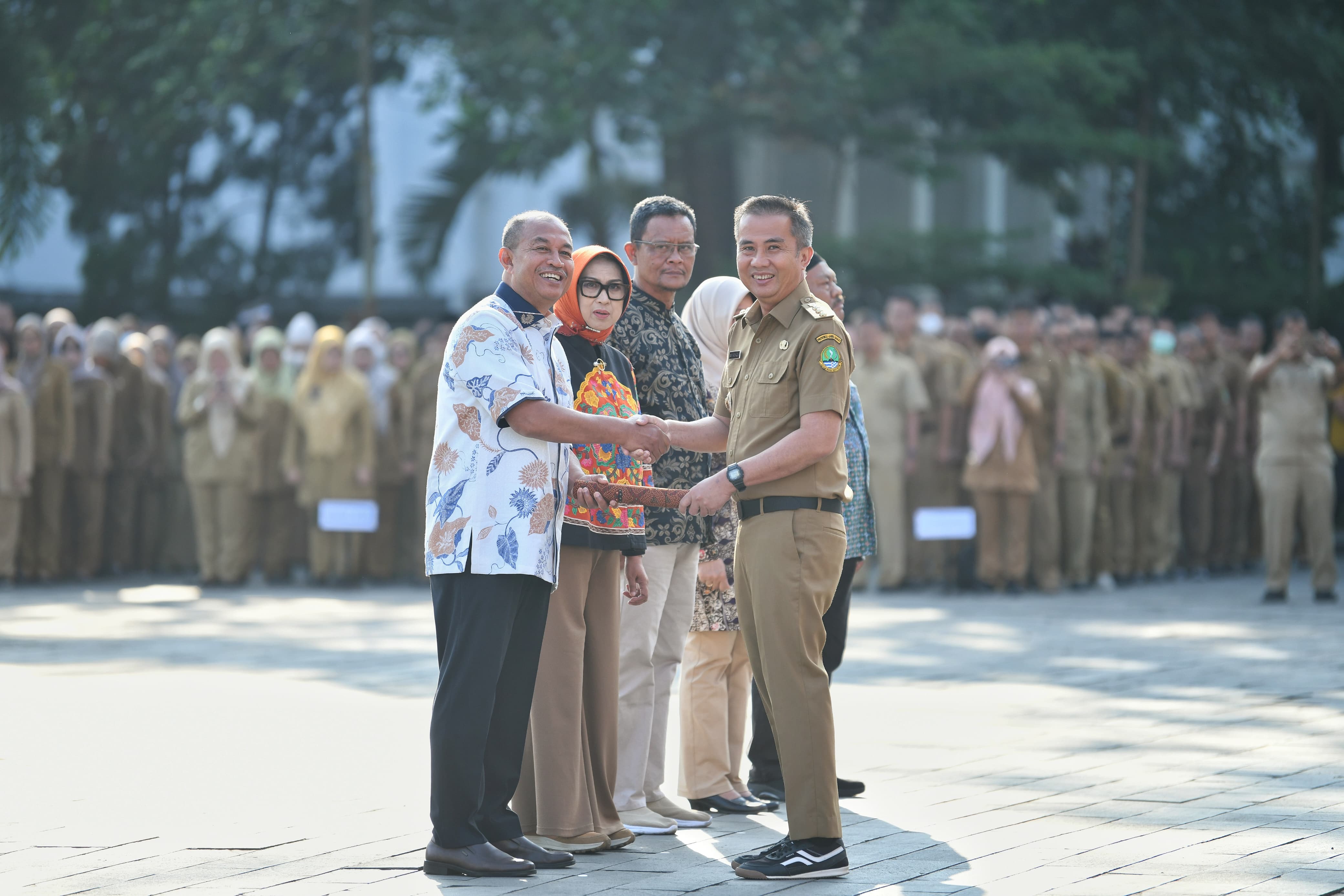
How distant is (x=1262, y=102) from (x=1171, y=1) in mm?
2805

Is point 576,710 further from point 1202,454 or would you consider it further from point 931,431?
point 1202,454

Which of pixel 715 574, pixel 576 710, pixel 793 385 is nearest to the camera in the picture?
pixel 793 385

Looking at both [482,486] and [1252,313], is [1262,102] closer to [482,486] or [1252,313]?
[1252,313]

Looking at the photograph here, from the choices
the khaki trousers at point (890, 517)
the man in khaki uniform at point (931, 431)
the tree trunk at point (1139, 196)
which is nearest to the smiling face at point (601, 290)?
the khaki trousers at point (890, 517)

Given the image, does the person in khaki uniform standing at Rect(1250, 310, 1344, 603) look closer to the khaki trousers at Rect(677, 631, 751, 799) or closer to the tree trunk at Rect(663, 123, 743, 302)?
the tree trunk at Rect(663, 123, 743, 302)

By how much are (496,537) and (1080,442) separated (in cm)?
1042

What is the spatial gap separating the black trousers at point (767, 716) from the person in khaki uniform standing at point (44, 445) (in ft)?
32.8

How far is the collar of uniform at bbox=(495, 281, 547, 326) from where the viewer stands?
5.41 meters

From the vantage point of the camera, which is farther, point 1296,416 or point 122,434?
point 122,434

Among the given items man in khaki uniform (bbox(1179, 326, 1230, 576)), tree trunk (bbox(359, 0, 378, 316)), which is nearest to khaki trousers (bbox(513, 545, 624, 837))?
man in khaki uniform (bbox(1179, 326, 1230, 576))

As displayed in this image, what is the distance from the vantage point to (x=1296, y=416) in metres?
13.1

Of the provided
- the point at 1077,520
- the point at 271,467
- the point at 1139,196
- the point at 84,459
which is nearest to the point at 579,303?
the point at 1077,520

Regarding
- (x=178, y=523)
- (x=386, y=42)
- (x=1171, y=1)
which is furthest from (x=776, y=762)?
(x=1171, y=1)

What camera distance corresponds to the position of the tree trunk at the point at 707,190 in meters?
19.2
